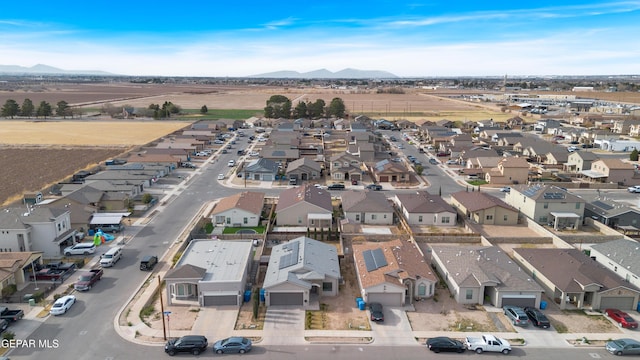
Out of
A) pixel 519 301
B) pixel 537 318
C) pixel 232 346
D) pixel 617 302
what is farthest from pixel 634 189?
pixel 232 346

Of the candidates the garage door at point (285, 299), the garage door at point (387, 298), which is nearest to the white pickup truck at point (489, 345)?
the garage door at point (387, 298)

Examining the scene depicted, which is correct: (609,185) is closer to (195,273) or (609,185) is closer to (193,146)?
(195,273)

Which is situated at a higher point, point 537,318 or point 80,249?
point 80,249

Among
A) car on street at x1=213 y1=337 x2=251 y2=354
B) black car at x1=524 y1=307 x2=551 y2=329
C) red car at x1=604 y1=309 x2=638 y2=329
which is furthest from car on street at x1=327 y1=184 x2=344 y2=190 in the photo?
car on street at x1=213 y1=337 x2=251 y2=354

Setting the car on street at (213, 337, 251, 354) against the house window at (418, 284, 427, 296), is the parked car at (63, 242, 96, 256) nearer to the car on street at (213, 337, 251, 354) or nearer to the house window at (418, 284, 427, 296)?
the car on street at (213, 337, 251, 354)

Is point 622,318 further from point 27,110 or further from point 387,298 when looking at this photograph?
point 27,110

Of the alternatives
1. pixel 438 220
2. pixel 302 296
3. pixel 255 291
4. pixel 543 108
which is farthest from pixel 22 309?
pixel 543 108
